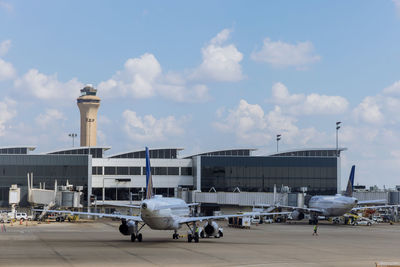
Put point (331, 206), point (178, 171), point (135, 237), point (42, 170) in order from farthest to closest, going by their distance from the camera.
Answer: point (178, 171) < point (42, 170) < point (331, 206) < point (135, 237)

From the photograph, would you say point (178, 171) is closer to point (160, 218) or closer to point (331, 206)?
point (331, 206)

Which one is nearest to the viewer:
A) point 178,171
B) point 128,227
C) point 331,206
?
point 128,227

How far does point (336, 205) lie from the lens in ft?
352

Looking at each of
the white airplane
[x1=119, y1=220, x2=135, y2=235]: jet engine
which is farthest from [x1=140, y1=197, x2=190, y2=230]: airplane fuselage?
[x1=119, y1=220, x2=135, y2=235]: jet engine

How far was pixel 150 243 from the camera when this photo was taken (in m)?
59.6

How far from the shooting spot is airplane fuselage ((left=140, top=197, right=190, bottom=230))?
56.8 meters

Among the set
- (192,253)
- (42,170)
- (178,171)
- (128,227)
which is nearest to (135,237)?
(128,227)

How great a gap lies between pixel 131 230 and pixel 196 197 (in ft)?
231

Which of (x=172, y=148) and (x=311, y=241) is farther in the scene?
(x=172, y=148)

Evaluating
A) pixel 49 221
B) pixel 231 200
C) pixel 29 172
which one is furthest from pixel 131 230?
pixel 29 172

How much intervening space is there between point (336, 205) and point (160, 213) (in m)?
56.8

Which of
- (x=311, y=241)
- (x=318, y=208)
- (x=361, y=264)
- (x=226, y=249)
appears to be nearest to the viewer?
(x=361, y=264)

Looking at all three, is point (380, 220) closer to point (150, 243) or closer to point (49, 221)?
point (49, 221)

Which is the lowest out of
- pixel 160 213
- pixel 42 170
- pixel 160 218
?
pixel 160 218
